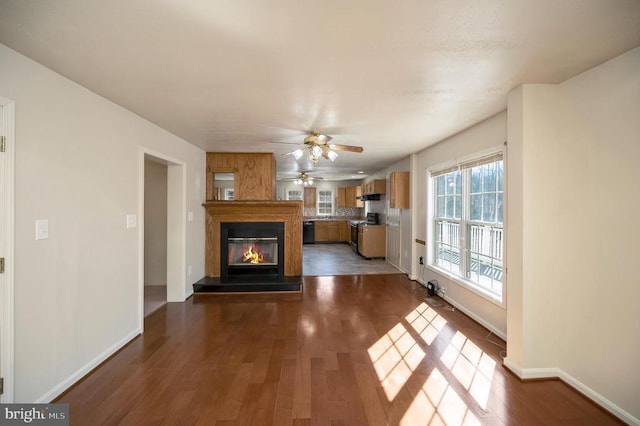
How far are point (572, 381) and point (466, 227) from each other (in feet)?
5.93

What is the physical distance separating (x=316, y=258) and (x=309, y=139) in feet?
14.5

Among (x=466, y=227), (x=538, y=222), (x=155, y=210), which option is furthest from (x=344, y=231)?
(x=538, y=222)

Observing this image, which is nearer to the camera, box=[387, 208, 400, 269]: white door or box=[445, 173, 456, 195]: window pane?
box=[445, 173, 456, 195]: window pane

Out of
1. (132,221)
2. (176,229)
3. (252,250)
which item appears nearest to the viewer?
(132,221)

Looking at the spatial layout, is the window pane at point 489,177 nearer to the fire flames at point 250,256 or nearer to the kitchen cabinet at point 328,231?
the fire flames at point 250,256

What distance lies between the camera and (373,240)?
22.4 feet

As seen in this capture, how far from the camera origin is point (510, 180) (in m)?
2.24

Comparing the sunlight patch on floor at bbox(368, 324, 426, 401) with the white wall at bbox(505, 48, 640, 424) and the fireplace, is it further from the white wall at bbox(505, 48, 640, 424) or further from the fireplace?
the fireplace

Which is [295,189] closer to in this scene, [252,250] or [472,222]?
[252,250]

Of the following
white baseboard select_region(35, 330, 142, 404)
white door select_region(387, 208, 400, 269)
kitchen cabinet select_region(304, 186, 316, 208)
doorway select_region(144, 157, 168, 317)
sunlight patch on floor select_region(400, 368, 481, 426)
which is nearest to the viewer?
sunlight patch on floor select_region(400, 368, 481, 426)

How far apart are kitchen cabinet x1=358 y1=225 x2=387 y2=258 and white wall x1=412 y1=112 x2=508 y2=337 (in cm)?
187

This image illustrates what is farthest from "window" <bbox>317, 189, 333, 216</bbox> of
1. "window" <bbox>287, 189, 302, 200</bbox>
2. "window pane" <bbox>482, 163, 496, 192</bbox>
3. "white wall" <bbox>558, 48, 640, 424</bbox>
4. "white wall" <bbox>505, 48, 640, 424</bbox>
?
"white wall" <bbox>558, 48, 640, 424</bbox>

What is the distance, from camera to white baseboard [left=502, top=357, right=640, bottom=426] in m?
1.67

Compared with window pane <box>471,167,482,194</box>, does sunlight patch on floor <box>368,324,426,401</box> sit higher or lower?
lower
